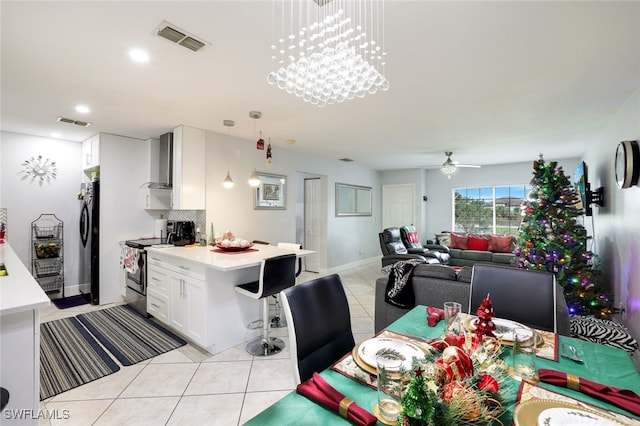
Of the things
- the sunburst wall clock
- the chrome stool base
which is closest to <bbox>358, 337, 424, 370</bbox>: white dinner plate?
the chrome stool base

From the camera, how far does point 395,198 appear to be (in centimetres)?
799

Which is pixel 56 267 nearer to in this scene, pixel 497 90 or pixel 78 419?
pixel 78 419

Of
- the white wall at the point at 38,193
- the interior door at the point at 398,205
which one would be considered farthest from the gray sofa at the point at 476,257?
the white wall at the point at 38,193

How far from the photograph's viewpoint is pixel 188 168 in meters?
3.94

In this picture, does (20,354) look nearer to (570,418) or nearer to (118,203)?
(570,418)

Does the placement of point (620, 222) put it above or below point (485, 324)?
above

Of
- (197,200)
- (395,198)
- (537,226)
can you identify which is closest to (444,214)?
(395,198)

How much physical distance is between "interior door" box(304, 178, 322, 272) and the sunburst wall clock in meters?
4.32

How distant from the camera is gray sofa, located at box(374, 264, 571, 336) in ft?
8.56

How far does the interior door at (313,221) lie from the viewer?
6316 millimetres

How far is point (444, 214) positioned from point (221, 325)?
644 cm

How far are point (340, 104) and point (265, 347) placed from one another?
101 inches

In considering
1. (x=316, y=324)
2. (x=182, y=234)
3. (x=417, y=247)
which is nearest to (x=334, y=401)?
(x=316, y=324)

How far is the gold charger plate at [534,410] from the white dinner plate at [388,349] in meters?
0.33
